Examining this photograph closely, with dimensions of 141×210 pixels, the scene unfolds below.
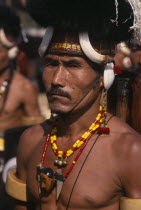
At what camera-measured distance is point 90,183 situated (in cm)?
Answer: 288

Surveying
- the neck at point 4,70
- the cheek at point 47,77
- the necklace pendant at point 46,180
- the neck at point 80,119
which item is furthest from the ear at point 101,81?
the neck at point 4,70

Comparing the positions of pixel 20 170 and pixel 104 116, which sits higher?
pixel 104 116

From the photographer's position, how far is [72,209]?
2.91 metres

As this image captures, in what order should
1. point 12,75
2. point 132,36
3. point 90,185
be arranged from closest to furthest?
1. point 90,185
2. point 132,36
3. point 12,75

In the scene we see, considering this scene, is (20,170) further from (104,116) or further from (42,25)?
(42,25)

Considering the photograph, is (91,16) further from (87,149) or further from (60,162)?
(60,162)

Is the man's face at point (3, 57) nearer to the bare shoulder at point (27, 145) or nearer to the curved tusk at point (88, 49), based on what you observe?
the bare shoulder at point (27, 145)

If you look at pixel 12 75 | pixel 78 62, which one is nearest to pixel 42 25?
pixel 78 62

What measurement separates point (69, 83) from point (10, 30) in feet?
13.5

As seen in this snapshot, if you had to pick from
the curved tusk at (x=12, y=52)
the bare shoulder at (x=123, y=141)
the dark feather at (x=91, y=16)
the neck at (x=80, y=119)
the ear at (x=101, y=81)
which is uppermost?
the curved tusk at (x=12, y=52)

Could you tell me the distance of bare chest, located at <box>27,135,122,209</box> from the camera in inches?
112

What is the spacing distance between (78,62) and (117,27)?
0.38 m

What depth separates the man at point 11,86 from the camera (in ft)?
21.3

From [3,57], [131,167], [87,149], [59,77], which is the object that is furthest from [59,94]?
[3,57]
